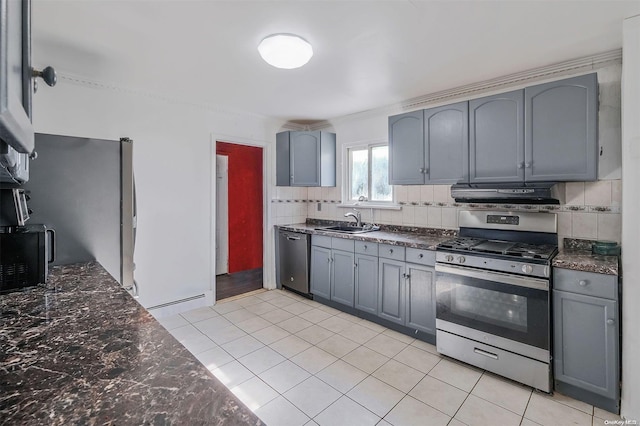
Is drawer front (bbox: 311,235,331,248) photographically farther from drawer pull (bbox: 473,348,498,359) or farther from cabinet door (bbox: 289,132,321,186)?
drawer pull (bbox: 473,348,498,359)

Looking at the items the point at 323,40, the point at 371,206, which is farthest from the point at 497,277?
the point at 323,40

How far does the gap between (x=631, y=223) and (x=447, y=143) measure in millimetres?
1433

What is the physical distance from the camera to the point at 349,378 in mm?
2299

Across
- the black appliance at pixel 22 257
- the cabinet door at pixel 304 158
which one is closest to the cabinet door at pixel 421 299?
the cabinet door at pixel 304 158

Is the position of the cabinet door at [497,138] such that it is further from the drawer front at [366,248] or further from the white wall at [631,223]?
the drawer front at [366,248]

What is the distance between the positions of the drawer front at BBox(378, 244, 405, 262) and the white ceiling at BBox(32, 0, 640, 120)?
1563 mm

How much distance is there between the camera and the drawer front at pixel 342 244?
3412 mm

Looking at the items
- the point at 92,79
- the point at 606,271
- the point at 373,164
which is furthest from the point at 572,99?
the point at 92,79

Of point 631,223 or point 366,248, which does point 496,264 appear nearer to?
point 631,223

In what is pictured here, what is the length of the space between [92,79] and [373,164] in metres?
3.04

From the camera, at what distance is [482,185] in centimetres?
274

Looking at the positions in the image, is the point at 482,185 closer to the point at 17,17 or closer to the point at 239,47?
the point at 239,47

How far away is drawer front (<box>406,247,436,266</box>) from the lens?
8.97ft

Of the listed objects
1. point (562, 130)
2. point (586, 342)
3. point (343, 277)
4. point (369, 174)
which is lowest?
point (586, 342)
